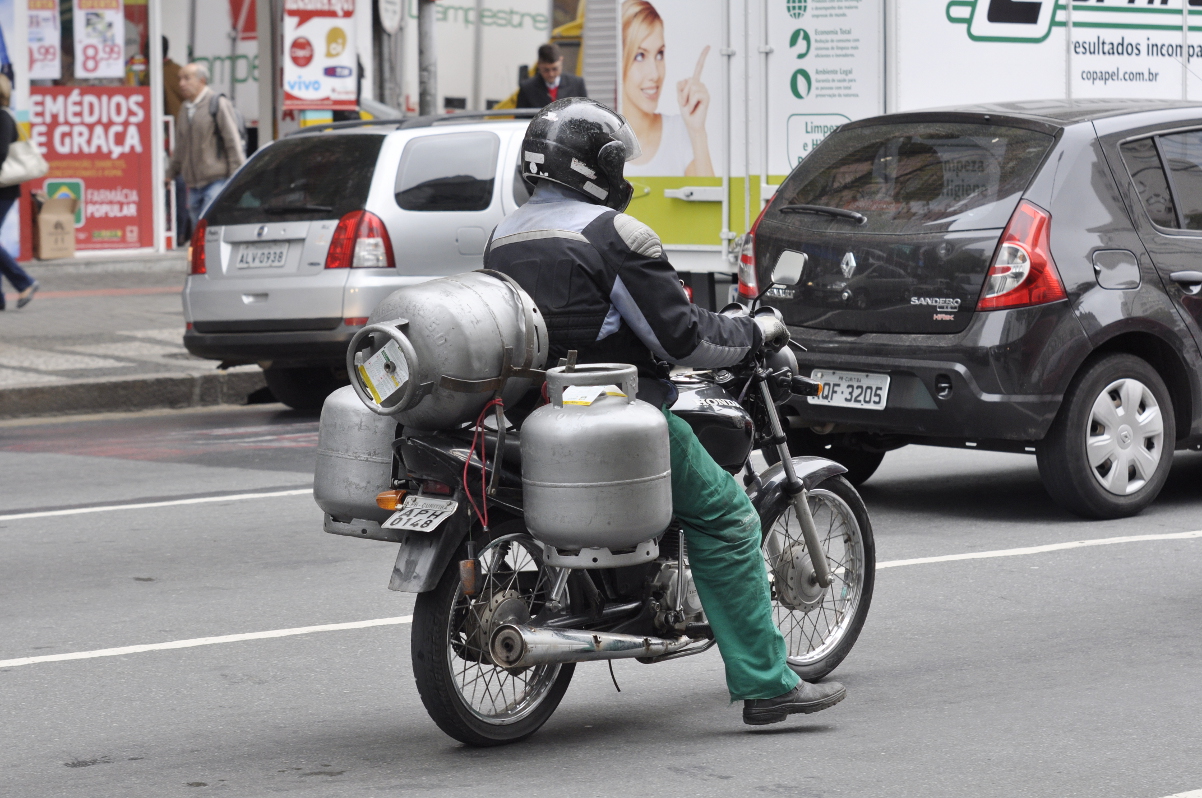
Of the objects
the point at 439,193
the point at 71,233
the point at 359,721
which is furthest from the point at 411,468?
the point at 71,233

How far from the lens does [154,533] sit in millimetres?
7746

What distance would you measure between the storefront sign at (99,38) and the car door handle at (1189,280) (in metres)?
13.9

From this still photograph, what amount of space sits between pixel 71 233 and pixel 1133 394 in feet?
43.7

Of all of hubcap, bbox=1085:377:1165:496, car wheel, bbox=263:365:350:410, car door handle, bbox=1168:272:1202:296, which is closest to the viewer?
hubcap, bbox=1085:377:1165:496

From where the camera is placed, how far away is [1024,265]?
720 cm

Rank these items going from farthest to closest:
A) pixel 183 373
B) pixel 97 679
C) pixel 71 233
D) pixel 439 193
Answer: pixel 71 233, pixel 183 373, pixel 439 193, pixel 97 679

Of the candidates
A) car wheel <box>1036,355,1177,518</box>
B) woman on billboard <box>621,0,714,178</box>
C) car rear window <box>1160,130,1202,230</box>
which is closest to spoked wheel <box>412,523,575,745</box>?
car wheel <box>1036,355,1177,518</box>

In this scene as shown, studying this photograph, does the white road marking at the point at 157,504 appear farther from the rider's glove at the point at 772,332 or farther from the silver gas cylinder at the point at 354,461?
the rider's glove at the point at 772,332

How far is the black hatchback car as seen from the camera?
23.8ft

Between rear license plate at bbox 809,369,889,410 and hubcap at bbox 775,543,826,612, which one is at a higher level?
rear license plate at bbox 809,369,889,410

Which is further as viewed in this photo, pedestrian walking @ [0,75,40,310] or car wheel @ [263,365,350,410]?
pedestrian walking @ [0,75,40,310]

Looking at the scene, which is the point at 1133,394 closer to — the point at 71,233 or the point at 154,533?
the point at 154,533

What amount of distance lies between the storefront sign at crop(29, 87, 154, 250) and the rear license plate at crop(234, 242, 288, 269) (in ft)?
27.5

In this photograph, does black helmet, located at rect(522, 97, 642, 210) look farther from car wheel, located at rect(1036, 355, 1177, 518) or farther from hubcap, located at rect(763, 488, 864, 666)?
car wheel, located at rect(1036, 355, 1177, 518)
